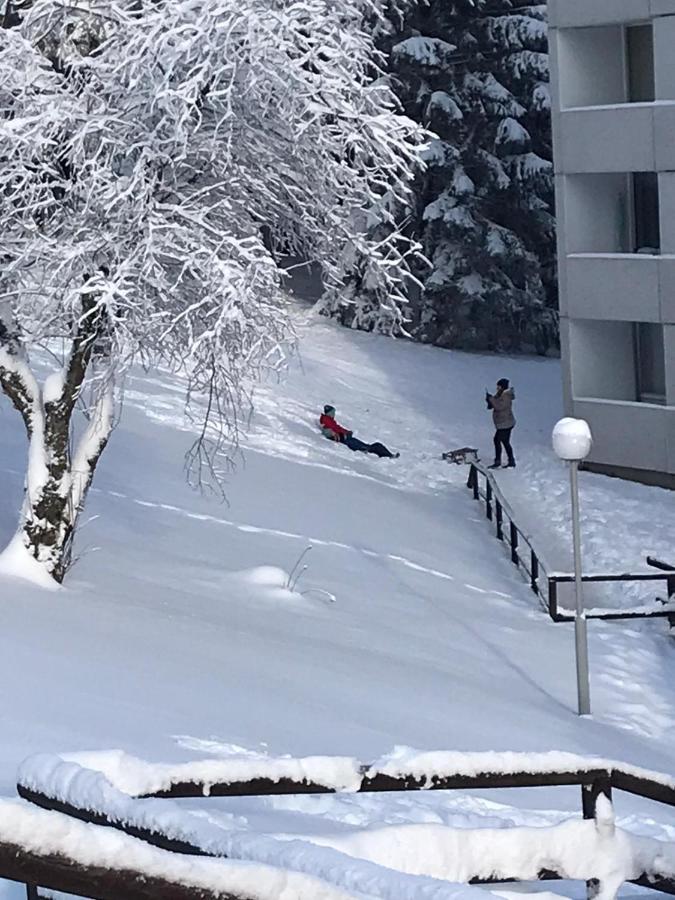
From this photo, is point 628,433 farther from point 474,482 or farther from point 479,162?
point 479,162

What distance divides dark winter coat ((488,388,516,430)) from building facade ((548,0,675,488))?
175 cm

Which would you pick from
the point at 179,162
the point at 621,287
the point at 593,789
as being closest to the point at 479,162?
the point at 621,287

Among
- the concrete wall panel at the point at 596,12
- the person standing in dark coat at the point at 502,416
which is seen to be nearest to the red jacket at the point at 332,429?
the person standing in dark coat at the point at 502,416

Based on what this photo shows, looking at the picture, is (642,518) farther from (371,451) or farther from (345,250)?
(345,250)

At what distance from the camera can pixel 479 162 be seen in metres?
39.5

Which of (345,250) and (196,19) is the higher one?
(196,19)

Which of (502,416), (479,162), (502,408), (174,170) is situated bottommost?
(502,416)

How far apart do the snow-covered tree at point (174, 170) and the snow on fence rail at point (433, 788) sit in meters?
6.84

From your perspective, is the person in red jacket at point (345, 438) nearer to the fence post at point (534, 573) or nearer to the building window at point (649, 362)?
the building window at point (649, 362)

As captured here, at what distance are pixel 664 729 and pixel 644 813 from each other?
3887mm

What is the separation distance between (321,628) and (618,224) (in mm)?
14520

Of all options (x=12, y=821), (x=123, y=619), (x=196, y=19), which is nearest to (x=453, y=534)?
(x=123, y=619)

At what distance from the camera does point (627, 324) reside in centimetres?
2619

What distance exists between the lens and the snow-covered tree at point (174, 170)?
36.4 ft
